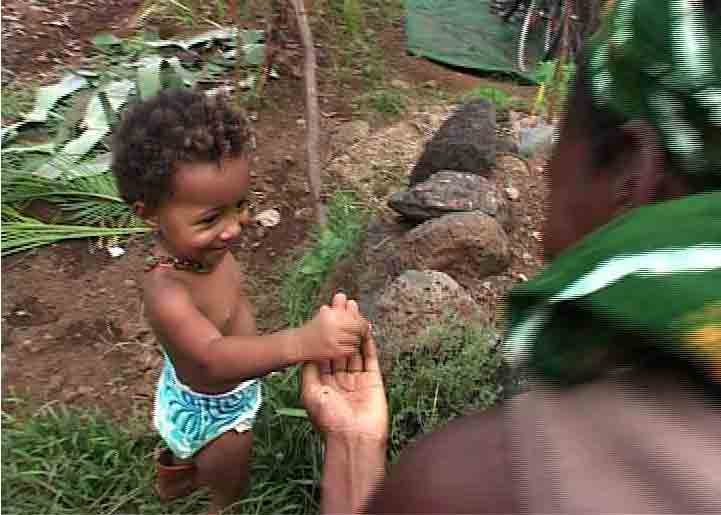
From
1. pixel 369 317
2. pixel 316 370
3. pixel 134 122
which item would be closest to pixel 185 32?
pixel 369 317

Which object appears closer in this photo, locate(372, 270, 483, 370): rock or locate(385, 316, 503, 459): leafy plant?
locate(385, 316, 503, 459): leafy plant

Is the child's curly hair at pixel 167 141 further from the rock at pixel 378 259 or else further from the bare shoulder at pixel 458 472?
the bare shoulder at pixel 458 472

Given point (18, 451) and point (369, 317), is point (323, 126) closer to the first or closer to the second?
point (369, 317)

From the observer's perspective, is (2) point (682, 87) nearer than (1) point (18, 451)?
Yes

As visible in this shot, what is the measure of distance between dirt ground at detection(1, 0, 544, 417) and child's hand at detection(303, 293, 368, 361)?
132 centimetres

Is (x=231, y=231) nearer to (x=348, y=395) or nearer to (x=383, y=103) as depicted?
(x=348, y=395)

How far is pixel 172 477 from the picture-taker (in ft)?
7.25

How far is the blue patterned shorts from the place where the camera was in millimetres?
2016

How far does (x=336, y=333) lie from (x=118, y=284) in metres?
1.93

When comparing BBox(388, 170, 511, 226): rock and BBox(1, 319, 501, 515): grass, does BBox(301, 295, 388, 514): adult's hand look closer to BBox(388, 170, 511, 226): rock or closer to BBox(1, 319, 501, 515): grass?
BBox(1, 319, 501, 515): grass

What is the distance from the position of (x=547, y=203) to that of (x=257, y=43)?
371cm

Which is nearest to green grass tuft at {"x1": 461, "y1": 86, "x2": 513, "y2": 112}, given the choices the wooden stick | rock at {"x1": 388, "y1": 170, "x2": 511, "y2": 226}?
rock at {"x1": 388, "y1": 170, "x2": 511, "y2": 226}

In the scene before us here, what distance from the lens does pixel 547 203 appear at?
1029mm

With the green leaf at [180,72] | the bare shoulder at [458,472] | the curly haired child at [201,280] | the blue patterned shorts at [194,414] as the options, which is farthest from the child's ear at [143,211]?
the green leaf at [180,72]
